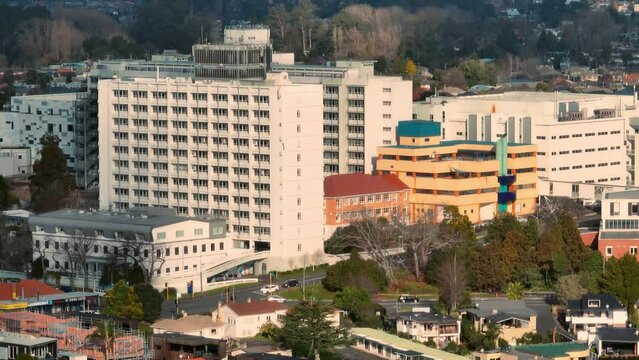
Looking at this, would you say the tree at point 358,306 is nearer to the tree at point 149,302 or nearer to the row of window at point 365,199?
the tree at point 149,302

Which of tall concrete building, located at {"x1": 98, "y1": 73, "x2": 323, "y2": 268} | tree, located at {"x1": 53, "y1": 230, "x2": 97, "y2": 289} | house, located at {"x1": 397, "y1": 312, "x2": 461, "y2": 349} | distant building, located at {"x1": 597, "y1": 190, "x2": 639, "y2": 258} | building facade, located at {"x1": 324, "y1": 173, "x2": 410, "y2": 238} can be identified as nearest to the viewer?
house, located at {"x1": 397, "y1": 312, "x2": 461, "y2": 349}

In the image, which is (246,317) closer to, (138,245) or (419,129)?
(138,245)

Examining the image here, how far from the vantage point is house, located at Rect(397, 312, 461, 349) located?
55.6m

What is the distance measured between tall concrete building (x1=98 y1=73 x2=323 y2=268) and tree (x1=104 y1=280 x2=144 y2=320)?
28.5ft

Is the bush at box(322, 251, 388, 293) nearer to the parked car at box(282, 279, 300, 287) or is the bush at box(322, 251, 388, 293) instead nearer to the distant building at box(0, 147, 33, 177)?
the parked car at box(282, 279, 300, 287)

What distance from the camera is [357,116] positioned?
242 ft

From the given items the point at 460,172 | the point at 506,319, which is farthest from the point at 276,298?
the point at 460,172

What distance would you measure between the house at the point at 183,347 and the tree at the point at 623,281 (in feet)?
37.7

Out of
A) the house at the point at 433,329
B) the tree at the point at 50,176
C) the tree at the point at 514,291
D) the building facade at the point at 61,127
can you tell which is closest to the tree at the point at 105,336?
the house at the point at 433,329

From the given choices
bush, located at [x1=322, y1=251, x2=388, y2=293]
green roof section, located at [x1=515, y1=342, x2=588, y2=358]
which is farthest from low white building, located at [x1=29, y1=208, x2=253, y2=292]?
green roof section, located at [x1=515, y1=342, x2=588, y2=358]

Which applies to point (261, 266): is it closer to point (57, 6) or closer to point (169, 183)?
point (169, 183)

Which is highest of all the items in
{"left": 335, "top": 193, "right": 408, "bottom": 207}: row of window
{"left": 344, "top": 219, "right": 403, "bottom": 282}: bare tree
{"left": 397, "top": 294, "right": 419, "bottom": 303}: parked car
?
{"left": 335, "top": 193, "right": 408, "bottom": 207}: row of window

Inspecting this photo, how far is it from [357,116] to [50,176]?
31.7ft

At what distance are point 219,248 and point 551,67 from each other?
66.6 metres
